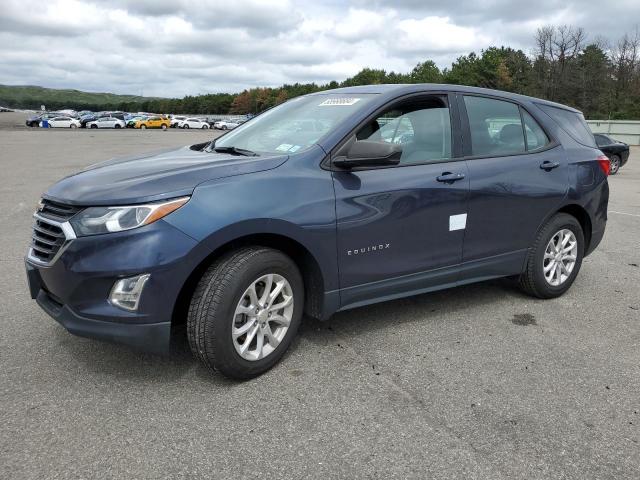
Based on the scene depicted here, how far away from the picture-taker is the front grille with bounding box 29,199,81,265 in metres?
2.99

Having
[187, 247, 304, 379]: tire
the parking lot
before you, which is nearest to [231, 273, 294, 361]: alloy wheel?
[187, 247, 304, 379]: tire

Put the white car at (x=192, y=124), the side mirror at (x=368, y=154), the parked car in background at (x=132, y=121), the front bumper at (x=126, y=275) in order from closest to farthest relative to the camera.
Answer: the front bumper at (x=126, y=275)
the side mirror at (x=368, y=154)
the parked car in background at (x=132, y=121)
the white car at (x=192, y=124)

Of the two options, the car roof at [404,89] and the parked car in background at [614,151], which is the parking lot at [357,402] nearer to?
the car roof at [404,89]

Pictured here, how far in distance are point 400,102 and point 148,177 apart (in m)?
1.82

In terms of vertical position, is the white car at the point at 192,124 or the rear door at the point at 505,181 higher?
the rear door at the point at 505,181

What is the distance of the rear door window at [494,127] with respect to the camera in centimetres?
424

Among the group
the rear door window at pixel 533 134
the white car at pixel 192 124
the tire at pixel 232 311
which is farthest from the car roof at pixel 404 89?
the white car at pixel 192 124

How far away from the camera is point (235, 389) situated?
3.19 meters

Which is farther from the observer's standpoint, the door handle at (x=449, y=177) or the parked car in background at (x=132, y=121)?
the parked car in background at (x=132, y=121)

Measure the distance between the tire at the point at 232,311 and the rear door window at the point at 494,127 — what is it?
6.20 ft

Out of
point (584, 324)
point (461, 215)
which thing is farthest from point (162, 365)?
point (584, 324)

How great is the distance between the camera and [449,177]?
394 centimetres

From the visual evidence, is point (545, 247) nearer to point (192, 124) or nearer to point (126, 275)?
point (126, 275)

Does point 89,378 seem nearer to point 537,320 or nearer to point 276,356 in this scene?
point 276,356
